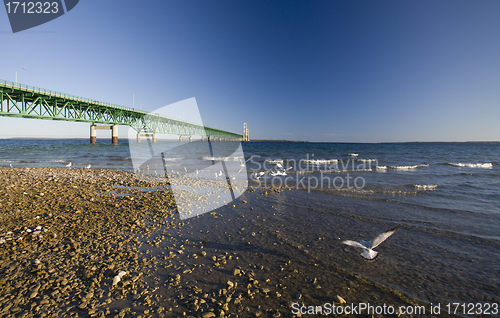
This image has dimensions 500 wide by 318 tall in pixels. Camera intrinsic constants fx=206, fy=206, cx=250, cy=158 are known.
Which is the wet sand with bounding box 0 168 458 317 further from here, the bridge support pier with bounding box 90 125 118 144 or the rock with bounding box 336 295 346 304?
the bridge support pier with bounding box 90 125 118 144

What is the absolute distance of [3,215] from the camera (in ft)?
19.3

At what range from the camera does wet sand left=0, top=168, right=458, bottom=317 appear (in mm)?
2873

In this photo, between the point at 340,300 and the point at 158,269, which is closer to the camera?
the point at 340,300

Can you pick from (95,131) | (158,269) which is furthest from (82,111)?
(158,269)

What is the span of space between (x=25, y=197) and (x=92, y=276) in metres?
7.17

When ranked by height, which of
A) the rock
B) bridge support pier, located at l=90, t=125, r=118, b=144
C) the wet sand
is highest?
bridge support pier, located at l=90, t=125, r=118, b=144

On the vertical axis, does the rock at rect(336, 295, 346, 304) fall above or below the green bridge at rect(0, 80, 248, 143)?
below

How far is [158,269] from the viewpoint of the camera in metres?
3.68

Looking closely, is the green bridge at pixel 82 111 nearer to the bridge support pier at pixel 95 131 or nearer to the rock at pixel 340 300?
the bridge support pier at pixel 95 131

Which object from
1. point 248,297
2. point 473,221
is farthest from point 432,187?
point 248,297

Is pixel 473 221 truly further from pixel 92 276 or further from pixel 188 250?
pixel 92 276

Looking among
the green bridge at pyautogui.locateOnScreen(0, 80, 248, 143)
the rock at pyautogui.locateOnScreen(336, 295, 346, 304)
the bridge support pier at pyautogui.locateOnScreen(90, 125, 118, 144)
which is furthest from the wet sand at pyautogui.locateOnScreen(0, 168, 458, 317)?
the bridge support pier at pyautogui.locateOnScreen(90, 125, 118, 144)

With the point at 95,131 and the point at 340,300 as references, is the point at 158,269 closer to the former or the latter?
the point at 340,300

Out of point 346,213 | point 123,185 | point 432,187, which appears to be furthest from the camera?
point 432,187
